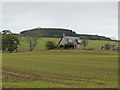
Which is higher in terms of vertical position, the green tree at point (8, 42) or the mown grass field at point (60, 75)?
the green tree at point (8, 42)

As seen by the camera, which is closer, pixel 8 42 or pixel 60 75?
pixel 60 75

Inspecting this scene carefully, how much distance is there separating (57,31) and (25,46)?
1713 centimetres

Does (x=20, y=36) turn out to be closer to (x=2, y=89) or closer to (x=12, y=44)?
(x=12, y=44)

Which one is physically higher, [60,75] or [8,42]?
[8,42]

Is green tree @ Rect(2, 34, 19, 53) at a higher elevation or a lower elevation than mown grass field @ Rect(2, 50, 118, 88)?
higher

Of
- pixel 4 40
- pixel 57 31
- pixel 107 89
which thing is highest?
pixel 57 31

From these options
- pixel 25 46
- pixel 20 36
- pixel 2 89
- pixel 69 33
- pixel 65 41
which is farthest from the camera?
pixel 69 33

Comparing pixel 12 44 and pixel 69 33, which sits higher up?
pixel 69 33

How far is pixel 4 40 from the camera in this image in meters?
54.3

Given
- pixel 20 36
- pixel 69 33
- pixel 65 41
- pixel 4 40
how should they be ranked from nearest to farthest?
1. pixel 4 40
2. pixel 20 36
3. pixel 65 41
4. pixel 69 33

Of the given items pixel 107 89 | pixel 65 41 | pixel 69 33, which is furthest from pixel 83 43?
pixel 107 89

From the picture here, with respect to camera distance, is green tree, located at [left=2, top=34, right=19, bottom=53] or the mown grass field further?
green tree, located at [left=2, top=34, right=19, bottom=53]

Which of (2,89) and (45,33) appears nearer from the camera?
(2,89)

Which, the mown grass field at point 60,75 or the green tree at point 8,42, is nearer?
the mown grass field at point 60,75
